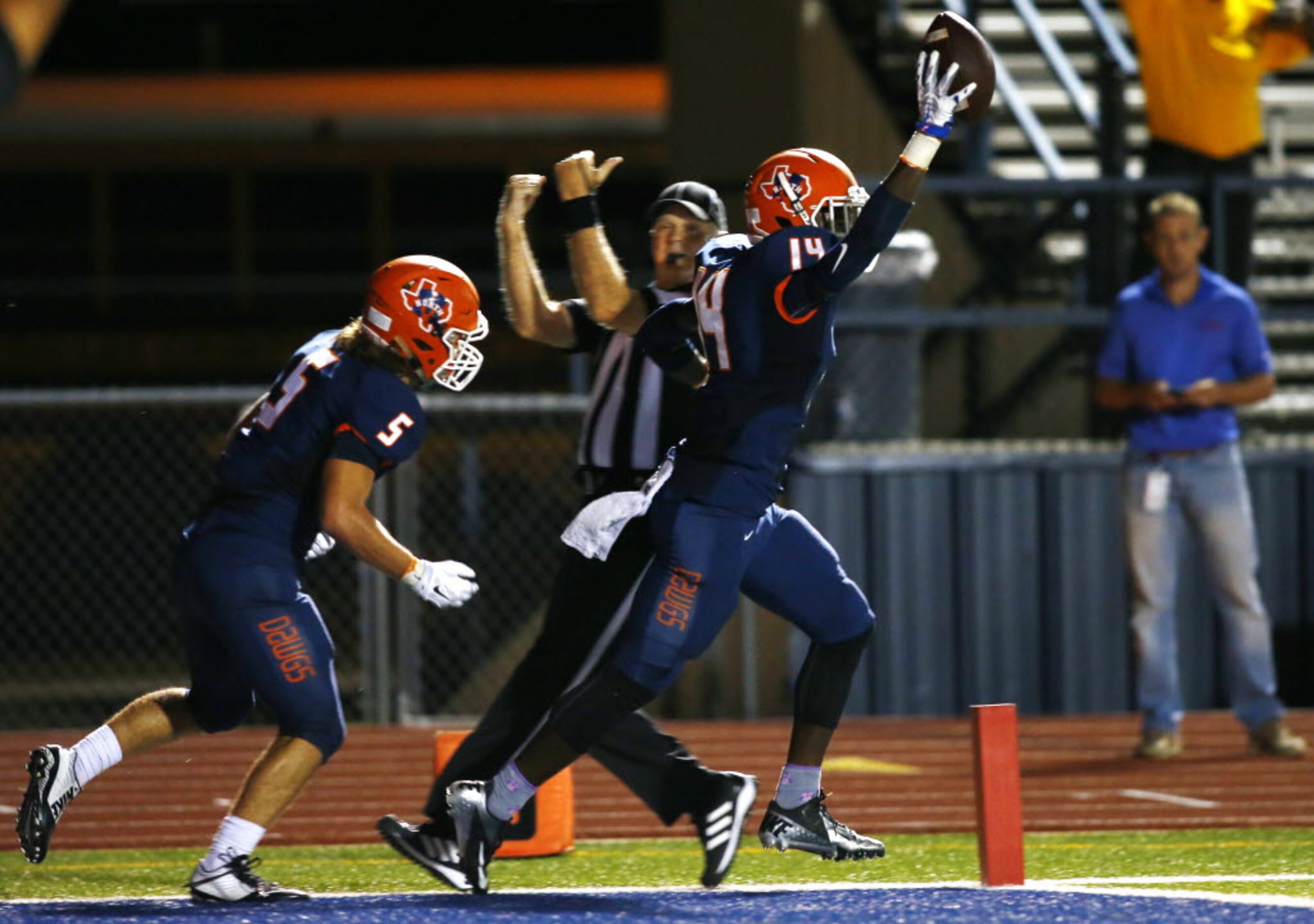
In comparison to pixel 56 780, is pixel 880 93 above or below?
above

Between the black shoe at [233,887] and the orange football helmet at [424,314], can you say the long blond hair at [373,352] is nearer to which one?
the orange football helmet at [424,314]

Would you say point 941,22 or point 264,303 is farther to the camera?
point 264,303

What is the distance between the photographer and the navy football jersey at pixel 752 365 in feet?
18.2

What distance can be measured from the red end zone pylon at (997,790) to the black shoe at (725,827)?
1.90 feet

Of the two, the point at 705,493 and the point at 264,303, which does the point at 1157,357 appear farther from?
the point at 264,303

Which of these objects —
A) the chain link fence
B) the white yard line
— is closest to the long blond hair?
the white yard line

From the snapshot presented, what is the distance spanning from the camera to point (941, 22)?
552 centimetres

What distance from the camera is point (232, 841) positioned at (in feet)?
18.0

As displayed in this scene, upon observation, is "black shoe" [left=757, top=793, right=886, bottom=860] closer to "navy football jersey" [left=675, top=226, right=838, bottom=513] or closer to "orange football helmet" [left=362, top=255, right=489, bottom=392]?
"navy football jersey" [left=675, top=226, right=838, bottom=513]

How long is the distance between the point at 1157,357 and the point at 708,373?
335 cm

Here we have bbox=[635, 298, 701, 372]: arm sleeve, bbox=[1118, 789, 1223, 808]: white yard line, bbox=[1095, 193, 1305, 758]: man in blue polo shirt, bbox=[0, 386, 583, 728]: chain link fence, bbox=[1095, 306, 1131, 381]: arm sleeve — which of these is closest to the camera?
bbox=[635, 298, 701, 372]: arm sleeve

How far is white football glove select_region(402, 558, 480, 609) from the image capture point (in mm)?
5504

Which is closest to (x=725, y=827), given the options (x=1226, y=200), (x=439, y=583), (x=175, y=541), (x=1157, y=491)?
(x=439, y=583)

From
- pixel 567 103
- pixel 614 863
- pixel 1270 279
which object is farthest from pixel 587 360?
pixel 567 103
